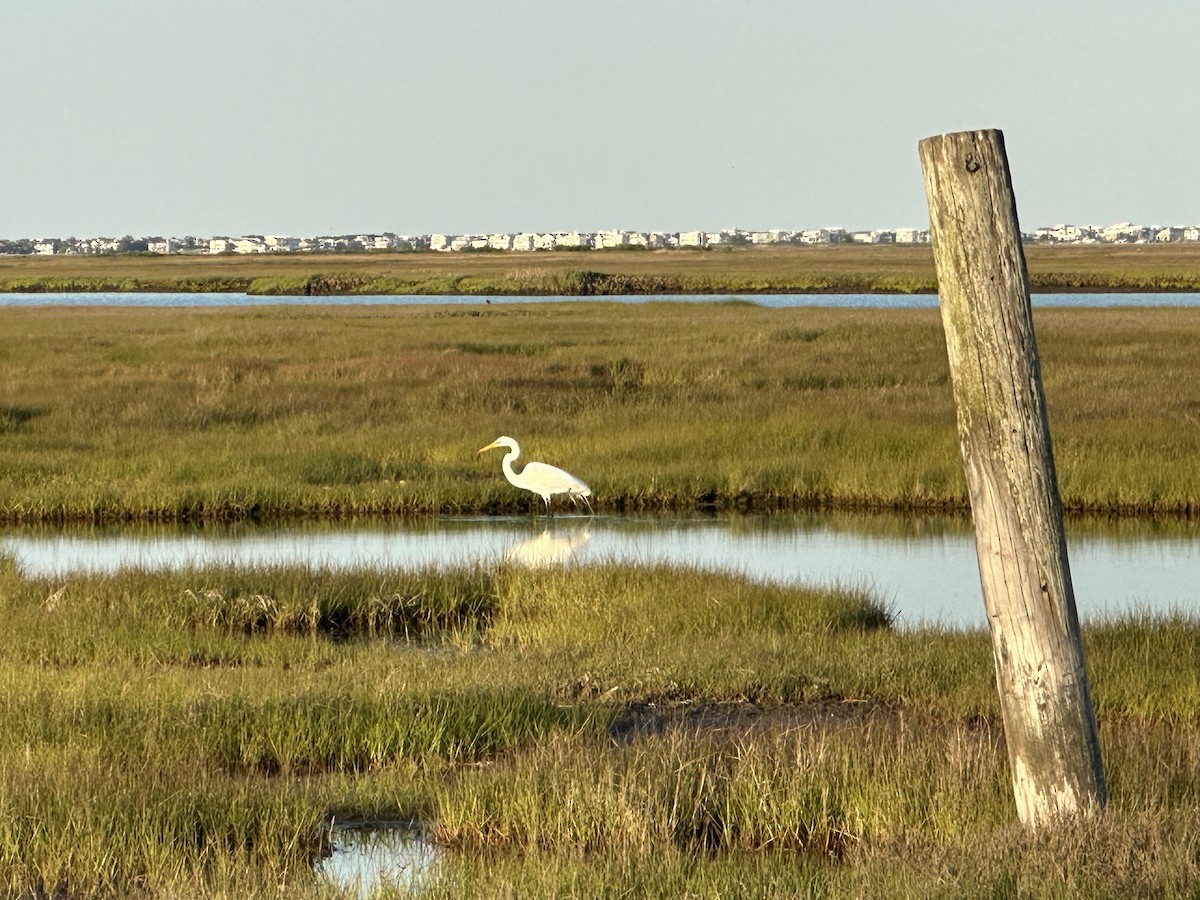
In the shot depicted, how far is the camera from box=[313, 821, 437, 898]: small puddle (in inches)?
226

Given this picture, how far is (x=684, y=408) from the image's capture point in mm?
25016

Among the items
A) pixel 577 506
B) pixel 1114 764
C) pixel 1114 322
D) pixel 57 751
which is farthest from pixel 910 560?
pixel 1114 322

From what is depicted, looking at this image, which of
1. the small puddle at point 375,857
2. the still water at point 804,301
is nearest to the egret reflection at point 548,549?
the small puddle at point 375,857

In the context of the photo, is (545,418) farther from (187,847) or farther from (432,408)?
(187,847)

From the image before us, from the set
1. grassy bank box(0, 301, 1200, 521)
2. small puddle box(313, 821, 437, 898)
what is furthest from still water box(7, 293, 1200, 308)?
small puddle box(313, 821, 437, 898)

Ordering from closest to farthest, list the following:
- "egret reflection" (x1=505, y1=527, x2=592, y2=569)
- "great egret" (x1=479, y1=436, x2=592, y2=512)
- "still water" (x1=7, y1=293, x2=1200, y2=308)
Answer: "egret reflection" (x1=505, y1=527, x2=592, y2=569) → "great egret" (x1=479, y1=436, x2=592, y2=512) → "still water" (x1=7, y1=293, x2=1200, y2=308)

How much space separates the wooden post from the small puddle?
7.34ft

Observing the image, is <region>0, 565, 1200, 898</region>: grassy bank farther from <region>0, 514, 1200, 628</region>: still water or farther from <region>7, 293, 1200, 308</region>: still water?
<region>7, 293, 1200, 308</region>: still water

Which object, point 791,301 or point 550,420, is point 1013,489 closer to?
point 550,420

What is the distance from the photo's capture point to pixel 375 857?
649 cm

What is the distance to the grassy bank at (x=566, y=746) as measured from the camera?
18.9 feet

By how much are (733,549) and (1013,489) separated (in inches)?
439

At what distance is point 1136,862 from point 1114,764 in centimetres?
175

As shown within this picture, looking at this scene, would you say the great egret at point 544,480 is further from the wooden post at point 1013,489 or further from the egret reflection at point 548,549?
the wooden post at point 1013,489
